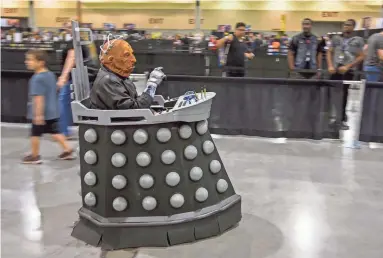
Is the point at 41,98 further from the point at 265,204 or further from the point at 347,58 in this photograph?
the point at 347,58

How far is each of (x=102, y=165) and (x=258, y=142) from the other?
3412mm

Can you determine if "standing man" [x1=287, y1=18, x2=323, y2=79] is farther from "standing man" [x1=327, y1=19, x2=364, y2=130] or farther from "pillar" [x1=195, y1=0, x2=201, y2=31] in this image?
"pillar" [x1=195, y1=0, x2=201, y2=31]

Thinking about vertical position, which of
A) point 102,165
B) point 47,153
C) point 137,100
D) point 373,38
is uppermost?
point 373,38

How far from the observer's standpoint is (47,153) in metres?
5.85

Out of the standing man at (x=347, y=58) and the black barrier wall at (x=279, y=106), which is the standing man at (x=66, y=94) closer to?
the black barrier wall at (x=279, y=106)

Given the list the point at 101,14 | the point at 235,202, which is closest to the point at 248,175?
the point at 235,202

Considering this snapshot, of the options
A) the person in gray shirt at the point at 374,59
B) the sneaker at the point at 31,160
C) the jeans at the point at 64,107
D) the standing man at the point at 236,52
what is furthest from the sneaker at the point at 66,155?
the person in gray shirt at the point at 374,59

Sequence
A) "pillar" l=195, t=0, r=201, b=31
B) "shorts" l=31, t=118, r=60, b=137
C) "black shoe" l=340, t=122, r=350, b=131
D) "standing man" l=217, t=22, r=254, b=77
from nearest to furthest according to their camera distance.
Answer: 1. "shorts" l=31, t=118, r=60, b=137
2. "black shoe" l=340, t=122, r=350, b=131
3. "standing man" l=217, t=22, r=254, b=77
4. "pillar" l=195, t=0, r=201, b=31

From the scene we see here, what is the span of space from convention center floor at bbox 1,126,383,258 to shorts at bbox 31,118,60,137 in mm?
389

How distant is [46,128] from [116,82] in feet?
7.67

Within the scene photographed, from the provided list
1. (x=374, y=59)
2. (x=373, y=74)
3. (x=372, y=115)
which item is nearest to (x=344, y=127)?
(x=372, y=115)

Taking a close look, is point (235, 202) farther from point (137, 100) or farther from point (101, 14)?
point (101, 14)

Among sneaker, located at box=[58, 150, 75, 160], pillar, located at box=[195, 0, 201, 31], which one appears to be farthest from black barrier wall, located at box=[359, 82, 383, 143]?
pillar, located at box=[195, 0, 201, 31]

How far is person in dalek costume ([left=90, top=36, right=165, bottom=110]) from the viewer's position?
3.21 meters
